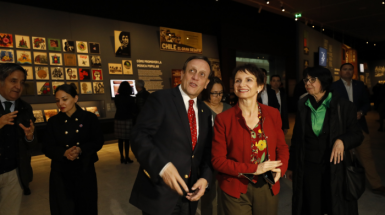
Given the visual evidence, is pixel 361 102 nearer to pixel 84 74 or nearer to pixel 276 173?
pixel 276 173

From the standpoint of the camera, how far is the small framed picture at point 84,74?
7000mm

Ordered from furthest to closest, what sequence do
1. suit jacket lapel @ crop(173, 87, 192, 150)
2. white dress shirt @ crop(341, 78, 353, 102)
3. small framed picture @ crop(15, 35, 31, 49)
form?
1. small framed picture @ crop(15, 35, 31, 49)
2. white dress shirt @ crop(341, 78, 353, 102)
3. suit jacket lapel @ crop(173, 87, 192, 150)

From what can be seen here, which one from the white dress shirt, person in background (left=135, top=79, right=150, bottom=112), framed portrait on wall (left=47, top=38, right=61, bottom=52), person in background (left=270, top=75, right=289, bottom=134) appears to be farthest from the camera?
framed portrait on wall (left=47, top=38, right=61, bottom=52)

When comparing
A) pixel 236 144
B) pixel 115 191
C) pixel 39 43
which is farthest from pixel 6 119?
pixel 39 43

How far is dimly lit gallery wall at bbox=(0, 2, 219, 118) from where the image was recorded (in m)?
6.06

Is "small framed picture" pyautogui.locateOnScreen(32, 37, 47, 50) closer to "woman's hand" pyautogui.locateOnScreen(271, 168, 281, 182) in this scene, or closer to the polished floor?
the polished floor

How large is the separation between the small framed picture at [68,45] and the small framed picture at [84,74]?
0.57 metres

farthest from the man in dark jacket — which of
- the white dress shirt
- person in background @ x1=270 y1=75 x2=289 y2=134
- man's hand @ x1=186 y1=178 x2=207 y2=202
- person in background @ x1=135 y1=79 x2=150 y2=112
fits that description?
the white dress shirt

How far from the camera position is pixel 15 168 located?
7.16ft

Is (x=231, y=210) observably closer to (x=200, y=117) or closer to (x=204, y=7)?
(x=200, y=117)

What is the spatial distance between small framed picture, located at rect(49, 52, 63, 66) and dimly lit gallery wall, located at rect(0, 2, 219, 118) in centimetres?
48

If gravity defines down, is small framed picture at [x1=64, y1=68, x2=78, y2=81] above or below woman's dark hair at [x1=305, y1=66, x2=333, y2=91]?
above

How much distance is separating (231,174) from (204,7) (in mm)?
9607

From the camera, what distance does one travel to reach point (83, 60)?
704 cm
